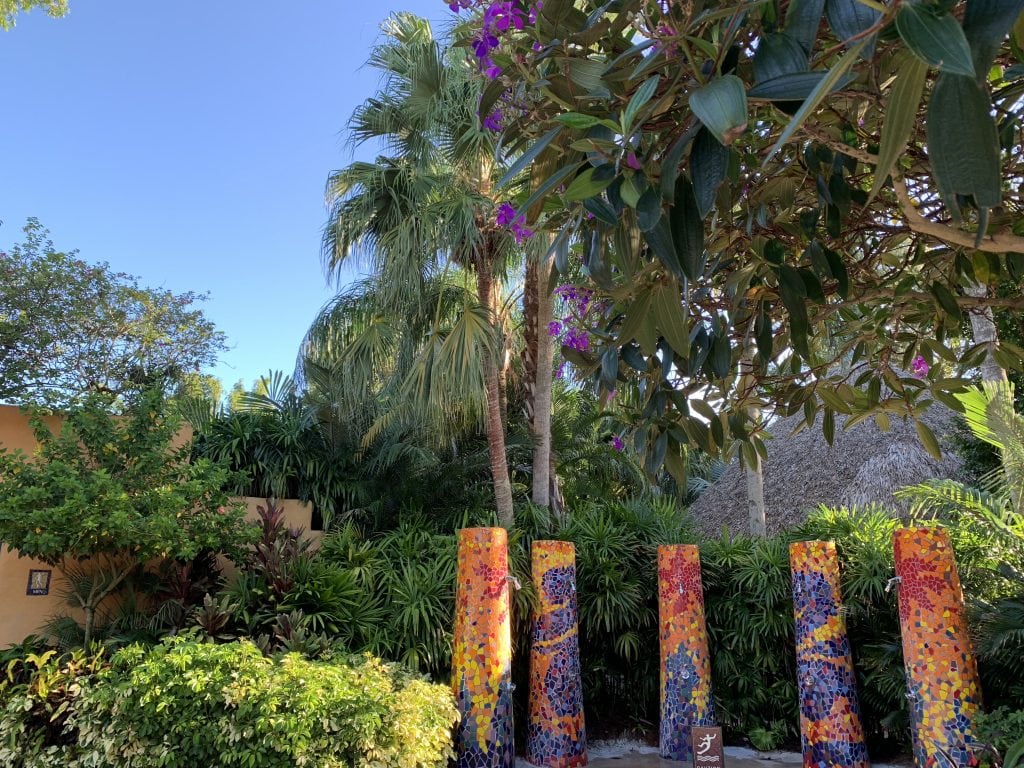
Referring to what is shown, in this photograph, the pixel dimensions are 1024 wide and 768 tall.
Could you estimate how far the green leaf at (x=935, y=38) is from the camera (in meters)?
0.64

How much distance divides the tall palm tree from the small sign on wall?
2.95 metres

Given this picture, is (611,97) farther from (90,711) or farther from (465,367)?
(465,367)

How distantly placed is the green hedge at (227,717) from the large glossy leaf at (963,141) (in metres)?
3.46

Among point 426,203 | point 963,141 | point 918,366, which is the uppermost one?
point 426,203

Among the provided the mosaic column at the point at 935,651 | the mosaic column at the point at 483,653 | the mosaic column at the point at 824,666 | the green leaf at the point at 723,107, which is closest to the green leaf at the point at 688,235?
the green leaf at the point at 723,107

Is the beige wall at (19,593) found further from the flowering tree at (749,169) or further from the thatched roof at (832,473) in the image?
the thatched roof at (832,473)

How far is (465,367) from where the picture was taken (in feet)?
18.6

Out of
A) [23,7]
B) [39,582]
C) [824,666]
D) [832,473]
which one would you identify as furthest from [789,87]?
[832,473]

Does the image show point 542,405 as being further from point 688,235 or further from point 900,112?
point 900,112

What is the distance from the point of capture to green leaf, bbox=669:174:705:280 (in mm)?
1085

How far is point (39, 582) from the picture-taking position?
4973 millimetres

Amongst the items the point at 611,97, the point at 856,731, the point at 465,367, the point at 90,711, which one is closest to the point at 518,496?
the point at 465,367

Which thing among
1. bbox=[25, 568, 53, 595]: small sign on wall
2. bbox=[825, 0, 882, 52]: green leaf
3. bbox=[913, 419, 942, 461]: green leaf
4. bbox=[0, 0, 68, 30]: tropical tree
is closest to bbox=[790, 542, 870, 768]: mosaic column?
bbox=[913, 419, 942, 461]: green leaf

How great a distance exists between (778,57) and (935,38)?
1.12 feet
